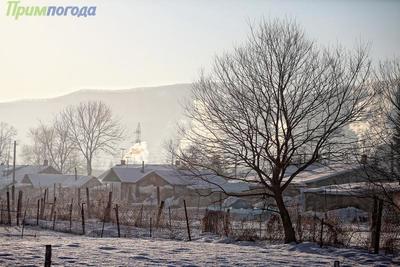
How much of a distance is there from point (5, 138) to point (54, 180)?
133 ft

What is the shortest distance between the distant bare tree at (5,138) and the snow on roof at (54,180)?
35.0 metres

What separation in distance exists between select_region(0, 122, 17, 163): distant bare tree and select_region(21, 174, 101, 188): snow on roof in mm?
35032

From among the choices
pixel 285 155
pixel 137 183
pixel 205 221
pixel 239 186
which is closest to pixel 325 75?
pixel 285 155

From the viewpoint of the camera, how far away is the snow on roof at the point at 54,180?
222 feet

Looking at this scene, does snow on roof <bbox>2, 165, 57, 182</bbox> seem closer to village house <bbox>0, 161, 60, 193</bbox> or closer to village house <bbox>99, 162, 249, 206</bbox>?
village house <bbox>0, 161, 60, 193</bbox>

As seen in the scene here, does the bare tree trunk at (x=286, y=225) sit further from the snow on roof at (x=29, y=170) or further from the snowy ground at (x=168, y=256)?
the snow on roof at (x=29, y=170)

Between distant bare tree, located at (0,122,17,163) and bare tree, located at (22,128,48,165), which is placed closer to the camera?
bare tree, located at (22,128,48,165)

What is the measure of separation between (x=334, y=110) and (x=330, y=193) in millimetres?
20957

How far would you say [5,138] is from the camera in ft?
344

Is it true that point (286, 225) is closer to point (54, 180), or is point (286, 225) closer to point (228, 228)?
point (228, 228)

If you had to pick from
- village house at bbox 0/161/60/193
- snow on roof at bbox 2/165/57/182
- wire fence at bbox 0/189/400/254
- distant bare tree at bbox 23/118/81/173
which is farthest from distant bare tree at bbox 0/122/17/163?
wire fence at bbox 0/189/400/254

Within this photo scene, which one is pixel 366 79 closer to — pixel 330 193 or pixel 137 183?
pixel 330 193

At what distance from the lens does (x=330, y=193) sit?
3894 centimetres

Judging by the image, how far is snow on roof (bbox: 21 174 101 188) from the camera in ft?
222
